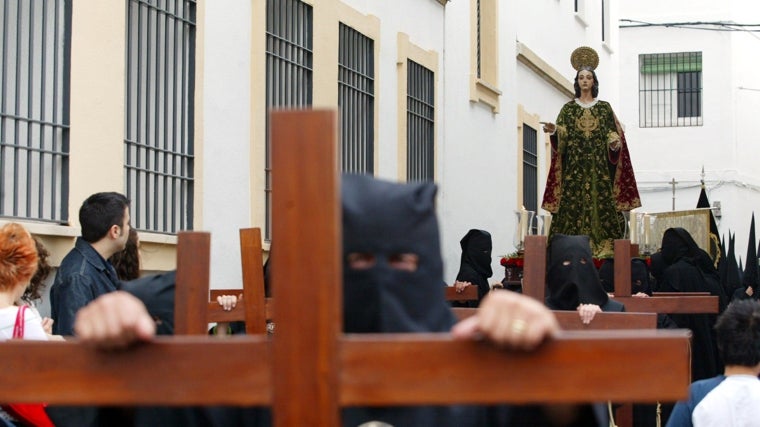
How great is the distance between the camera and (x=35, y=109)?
7922 millimetres

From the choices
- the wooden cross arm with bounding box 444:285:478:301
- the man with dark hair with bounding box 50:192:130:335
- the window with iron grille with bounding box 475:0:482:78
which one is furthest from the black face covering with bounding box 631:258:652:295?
the window with iron grille with bounding box 475:0:482:78

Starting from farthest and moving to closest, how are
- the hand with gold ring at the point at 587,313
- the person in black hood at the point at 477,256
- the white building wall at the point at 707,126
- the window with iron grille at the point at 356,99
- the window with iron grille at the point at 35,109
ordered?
the white building wall at the point at 707,126, the person in black hood at the point at 477,256, the window with iron grille at the point at 356,99, the window with iron grille at the point at 35,109, the hand with gold ring at the point at 587,313

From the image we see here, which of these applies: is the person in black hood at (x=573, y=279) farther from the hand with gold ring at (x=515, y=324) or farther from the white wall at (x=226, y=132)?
the hand with gold ring at (x=515, y=324)

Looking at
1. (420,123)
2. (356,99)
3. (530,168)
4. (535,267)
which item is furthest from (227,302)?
(530,168)

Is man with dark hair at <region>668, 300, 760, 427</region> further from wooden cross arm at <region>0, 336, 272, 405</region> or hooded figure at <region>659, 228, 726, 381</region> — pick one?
hooded figure at <region>659, 228, 726, 381</region>

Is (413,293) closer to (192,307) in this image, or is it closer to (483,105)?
(192,307)

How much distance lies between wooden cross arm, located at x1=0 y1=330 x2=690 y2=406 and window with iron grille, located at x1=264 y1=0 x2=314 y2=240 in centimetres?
886

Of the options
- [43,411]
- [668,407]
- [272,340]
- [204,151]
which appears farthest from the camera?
[668,407]

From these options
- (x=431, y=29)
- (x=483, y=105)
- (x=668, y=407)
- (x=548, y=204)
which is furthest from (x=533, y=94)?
(x=668, y=407)

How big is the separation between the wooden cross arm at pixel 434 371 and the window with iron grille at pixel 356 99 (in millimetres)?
10584

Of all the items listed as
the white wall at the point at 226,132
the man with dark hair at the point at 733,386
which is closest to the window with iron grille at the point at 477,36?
the white wall at the point at 226,132

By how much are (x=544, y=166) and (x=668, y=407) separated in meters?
12.3

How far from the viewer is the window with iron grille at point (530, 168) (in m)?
21.5

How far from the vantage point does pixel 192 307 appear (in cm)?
326
